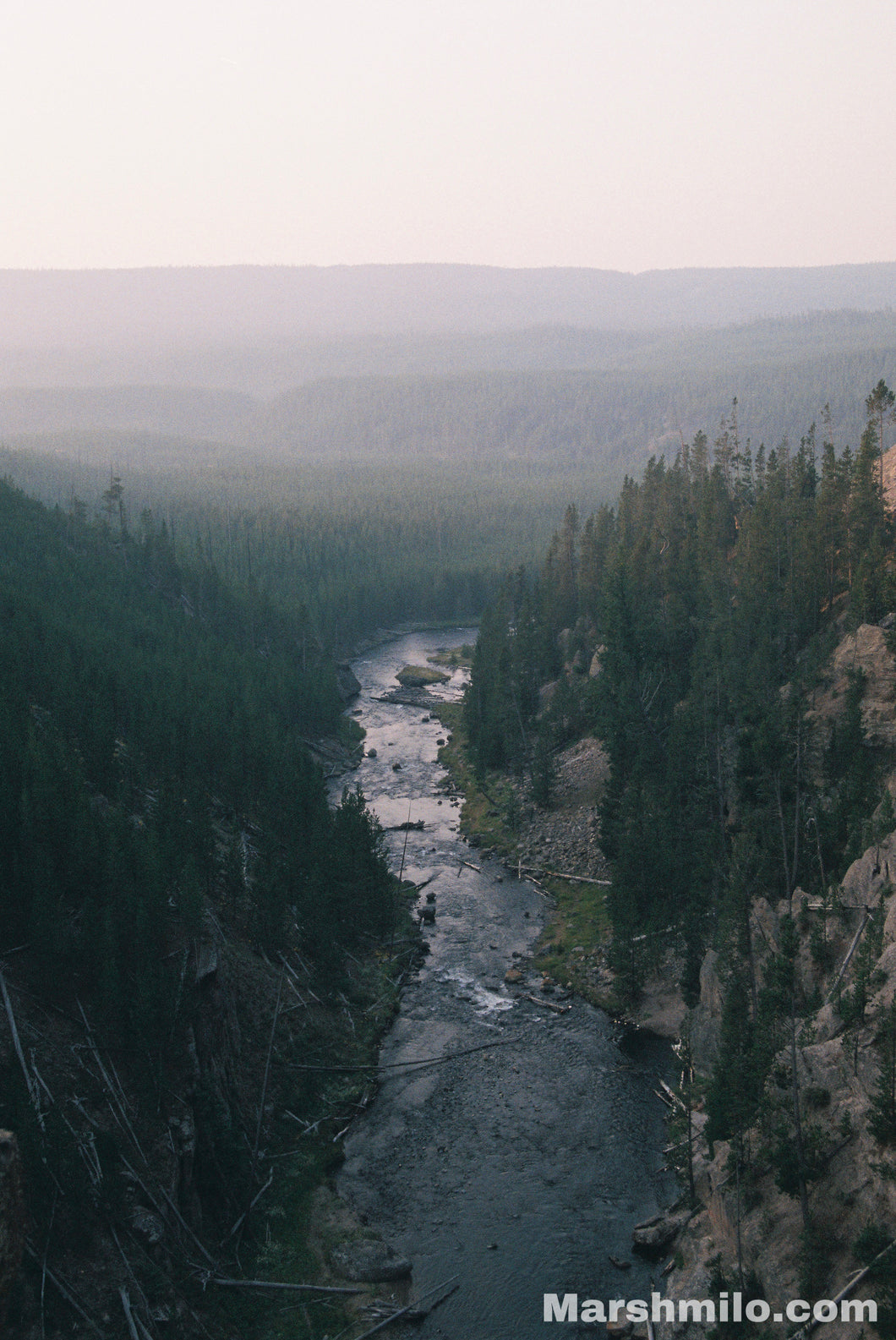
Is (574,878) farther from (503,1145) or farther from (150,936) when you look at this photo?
(150,936)

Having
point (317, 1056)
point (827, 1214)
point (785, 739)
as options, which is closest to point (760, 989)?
point (827, 1214)

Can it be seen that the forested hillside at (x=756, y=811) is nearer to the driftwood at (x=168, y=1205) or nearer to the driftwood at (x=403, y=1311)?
the driftwood at (x=403, y=1311)

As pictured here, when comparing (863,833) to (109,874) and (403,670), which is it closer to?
(109,874)

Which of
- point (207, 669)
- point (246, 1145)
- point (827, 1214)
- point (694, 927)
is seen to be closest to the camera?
point (827, 1214)

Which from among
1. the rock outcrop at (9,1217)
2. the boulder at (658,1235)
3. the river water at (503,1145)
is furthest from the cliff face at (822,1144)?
the rock outcrop at (9,1217)

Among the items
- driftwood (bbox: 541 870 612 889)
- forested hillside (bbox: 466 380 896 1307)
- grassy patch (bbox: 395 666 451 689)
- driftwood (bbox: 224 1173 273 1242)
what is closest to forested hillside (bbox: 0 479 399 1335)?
driftwood (bbox: 224 1173 273 1242)
